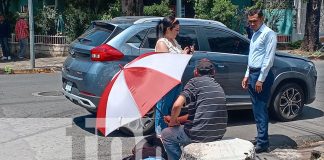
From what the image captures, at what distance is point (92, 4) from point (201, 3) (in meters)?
4.97

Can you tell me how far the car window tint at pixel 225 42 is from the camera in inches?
325

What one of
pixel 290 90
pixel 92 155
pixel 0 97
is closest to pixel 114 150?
pixel 92 155

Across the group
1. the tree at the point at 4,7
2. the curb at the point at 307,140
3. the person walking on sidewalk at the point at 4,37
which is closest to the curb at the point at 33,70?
the person walking on sidewalk at the point at 4,37

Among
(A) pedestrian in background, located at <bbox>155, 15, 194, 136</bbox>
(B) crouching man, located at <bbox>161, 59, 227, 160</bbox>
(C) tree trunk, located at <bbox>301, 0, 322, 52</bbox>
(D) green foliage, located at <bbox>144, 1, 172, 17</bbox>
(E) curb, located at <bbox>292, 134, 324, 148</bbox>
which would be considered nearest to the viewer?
(B) crouching man, located at <bbox>161, 59, 227, 160</bbox>

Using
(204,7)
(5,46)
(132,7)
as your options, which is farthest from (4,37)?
(204,7)

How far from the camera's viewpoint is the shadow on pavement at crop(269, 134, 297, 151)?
736 cm

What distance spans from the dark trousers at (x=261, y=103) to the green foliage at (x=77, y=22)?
49.0ft

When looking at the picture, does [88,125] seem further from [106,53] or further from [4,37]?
[4,37]

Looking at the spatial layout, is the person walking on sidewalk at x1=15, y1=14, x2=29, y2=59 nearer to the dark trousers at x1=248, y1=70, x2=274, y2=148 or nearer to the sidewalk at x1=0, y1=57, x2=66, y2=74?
the sidewalk at x1=0, y1=57, x2=66, y2=74

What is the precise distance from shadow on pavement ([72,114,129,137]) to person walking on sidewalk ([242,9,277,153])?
219cm

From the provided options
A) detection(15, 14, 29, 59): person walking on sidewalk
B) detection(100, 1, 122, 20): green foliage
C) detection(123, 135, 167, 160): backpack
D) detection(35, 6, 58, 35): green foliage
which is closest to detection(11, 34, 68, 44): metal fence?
detection(35, 6, 58, 35): green foliage

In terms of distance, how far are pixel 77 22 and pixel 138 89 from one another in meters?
16.9

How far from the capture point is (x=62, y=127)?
8430 mm

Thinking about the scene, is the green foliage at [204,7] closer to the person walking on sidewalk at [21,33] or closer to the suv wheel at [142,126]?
the person walking on sidewalk at [21,33]
